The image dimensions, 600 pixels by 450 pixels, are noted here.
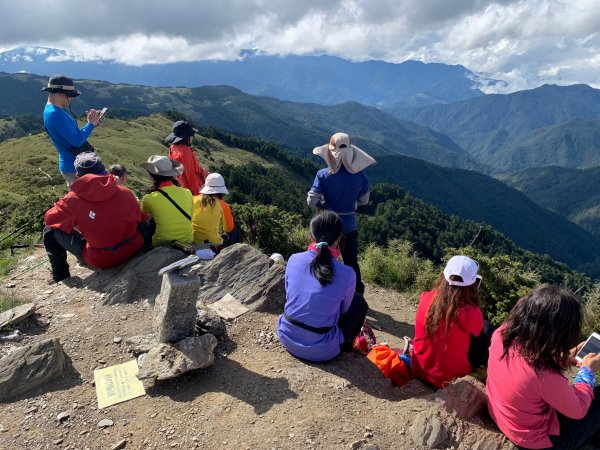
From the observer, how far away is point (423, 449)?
379 centimetres

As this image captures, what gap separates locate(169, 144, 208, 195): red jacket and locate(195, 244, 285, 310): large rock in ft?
7.71

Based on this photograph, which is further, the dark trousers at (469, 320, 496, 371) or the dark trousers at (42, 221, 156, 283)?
the dark trousers at (42, 221, 156, 283)

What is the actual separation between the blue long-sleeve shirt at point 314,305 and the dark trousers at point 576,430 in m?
2.28

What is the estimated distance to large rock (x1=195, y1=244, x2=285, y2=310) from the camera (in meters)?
6.65

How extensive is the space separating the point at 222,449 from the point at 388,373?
223cm

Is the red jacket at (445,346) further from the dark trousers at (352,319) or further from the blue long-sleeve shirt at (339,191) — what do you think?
the blue long-sleeve shirt at (339,191)

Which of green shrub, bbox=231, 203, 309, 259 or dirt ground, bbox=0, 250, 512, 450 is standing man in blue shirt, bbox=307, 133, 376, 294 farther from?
green shrub, bbox=231, 203, 309, 259

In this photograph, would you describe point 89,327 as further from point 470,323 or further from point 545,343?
point 545,343

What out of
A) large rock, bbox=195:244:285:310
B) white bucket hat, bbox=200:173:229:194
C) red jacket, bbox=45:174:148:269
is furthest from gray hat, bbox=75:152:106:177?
large rock, bbox=195:244:285:310

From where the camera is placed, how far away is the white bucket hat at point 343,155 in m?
6.60

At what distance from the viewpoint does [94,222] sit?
6539 millimetres

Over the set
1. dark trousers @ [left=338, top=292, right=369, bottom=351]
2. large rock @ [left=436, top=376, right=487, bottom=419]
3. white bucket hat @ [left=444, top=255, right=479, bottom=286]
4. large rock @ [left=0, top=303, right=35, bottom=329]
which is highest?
white bucket hat @ [left=444, top=255, right=479, bottom=286]

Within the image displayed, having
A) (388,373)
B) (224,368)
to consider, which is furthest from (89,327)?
(388,373)

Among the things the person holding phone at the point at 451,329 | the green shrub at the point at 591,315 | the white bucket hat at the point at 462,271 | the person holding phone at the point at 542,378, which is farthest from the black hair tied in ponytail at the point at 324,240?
the green shrub at the point at 591,315
